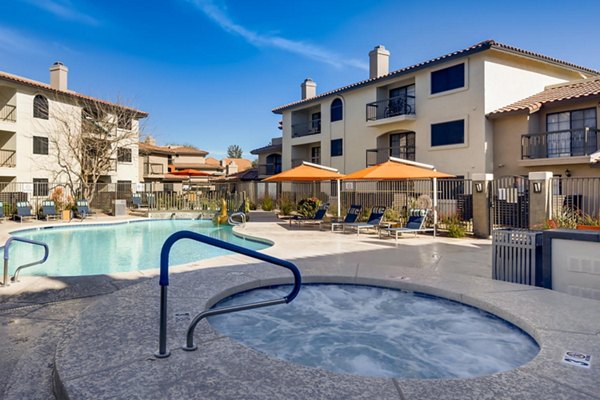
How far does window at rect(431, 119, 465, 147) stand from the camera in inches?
810

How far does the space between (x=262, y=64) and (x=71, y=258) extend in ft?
59.7

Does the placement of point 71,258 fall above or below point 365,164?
below

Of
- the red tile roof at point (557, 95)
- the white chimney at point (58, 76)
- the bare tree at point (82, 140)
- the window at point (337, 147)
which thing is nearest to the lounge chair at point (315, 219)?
the red tile roof at point (557, 95)

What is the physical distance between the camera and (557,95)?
19.2m

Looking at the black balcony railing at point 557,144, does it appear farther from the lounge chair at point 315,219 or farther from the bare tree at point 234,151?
the bare tree at point 234,151

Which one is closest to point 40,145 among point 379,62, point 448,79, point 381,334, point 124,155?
point 124,155

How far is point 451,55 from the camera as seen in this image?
20500 millimetres

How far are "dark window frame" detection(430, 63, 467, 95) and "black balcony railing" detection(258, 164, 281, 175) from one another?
17.7m

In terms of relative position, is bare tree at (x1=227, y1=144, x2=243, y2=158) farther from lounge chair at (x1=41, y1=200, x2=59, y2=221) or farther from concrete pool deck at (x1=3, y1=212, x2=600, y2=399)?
concrete pool deck at (x1=3, y1=212, x2=600, y2=399)

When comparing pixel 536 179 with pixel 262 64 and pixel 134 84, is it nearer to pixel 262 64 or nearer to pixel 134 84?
pixel 262 64

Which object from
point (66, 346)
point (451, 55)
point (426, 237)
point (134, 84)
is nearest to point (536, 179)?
point (426, 237)

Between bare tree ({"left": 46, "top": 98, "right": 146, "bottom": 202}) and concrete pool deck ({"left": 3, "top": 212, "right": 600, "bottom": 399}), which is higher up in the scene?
bare tree ({"left": 46, "top": 98, "right": 146, "bottom": 202})

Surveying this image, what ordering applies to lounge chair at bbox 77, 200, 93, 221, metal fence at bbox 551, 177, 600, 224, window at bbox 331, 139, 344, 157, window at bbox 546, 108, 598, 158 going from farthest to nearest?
window at bbox 331, 139, 344, 157
lounge chair at bbox 77, 200, 93, 221
window at bbox 546, 108, 598, 158
metal fence at bbox 551, 177, 600, 224

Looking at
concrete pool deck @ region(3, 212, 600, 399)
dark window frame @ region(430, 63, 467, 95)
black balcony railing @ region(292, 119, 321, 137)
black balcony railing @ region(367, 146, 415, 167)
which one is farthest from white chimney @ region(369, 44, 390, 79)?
concrete pool deck @ region(3, 212, 600, 399)
